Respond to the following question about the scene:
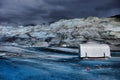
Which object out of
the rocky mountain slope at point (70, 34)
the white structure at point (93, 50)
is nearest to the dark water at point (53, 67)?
the white structure at point (93, 50)

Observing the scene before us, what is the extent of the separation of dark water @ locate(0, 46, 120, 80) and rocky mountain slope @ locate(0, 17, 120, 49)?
2426 millimetres

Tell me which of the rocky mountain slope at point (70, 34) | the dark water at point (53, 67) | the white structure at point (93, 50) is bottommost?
the dark water at point (53, 67)

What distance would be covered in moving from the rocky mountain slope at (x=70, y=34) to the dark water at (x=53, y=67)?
243 cm

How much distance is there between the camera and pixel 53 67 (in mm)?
18078

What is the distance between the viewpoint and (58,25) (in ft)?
80.5

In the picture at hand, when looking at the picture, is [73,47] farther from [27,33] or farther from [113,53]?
[27,33]

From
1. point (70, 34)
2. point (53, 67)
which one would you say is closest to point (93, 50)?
point (53, 67)

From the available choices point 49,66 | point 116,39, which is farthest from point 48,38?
point 116,39

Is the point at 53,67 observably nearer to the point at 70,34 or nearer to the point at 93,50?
the point at 93,50

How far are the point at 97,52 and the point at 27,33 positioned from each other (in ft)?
31.9

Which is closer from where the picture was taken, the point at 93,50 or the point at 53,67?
the point at 53,67

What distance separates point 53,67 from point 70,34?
21.5 feet

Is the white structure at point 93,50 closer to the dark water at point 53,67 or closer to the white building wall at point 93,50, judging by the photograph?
the white building wall at point 93,50

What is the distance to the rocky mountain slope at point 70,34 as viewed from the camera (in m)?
22.9
